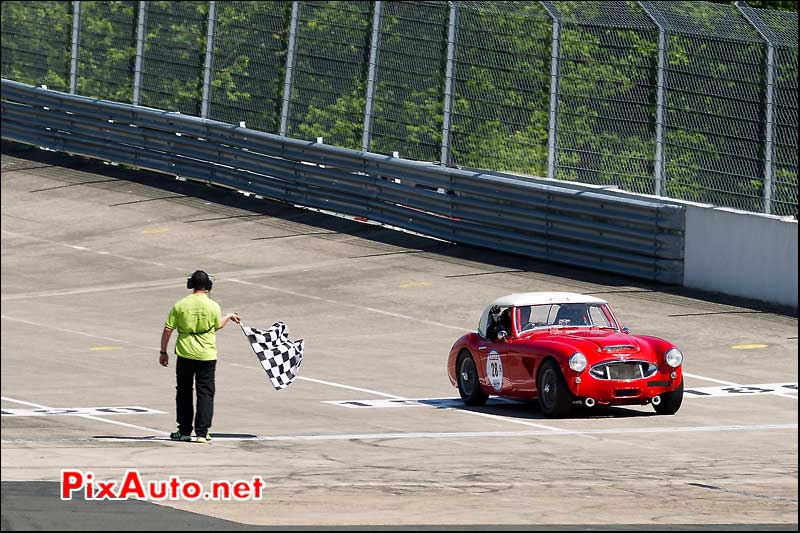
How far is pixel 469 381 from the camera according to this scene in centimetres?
1577

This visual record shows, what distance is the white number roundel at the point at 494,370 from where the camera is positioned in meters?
15.4

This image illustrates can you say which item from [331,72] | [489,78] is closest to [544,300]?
[489,78]

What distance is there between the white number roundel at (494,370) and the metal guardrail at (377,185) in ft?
25.1

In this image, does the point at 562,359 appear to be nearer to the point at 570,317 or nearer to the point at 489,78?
the point at 570,317

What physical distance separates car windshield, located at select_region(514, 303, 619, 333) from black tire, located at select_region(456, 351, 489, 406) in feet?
1.96

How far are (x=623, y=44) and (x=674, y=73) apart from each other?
98 centimetres

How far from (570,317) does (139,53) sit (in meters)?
17.8

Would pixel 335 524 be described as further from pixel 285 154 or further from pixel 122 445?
pixel 285 154

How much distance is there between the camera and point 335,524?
9086mm

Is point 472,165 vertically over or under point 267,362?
over

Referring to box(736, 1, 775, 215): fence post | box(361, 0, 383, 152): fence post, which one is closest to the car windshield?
box(736, 1, 775, 215): fence post

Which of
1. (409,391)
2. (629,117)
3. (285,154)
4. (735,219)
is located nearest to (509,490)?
(409,391)

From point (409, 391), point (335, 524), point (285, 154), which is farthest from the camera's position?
point (285, 154)

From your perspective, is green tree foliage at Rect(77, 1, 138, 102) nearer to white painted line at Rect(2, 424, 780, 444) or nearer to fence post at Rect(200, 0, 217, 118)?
fence post at Rect(200, 0, 217, 118)
